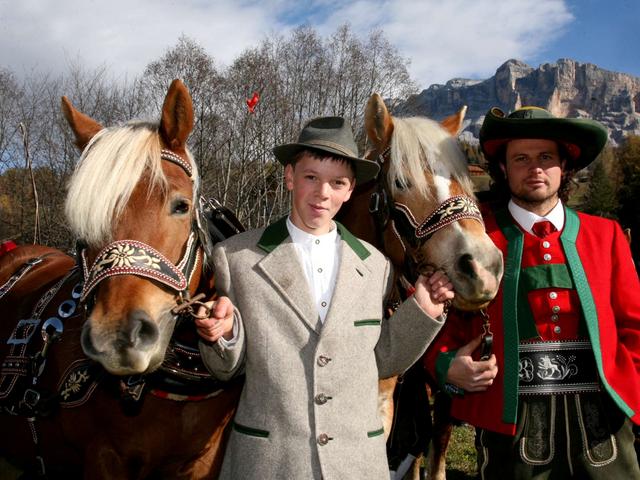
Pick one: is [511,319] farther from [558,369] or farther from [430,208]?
[430,208]

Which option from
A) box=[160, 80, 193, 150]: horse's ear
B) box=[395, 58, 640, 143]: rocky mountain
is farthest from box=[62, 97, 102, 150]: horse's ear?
box=[395, 58, 640, 143]: rocky mountain

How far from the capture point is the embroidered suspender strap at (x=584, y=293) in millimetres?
2156

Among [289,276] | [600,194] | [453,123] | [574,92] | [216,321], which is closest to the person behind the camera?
[216,321]

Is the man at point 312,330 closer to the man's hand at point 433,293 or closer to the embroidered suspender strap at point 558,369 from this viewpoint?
the man's hand at point 433,293

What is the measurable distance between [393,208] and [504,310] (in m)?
0.72

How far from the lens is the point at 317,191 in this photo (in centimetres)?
212

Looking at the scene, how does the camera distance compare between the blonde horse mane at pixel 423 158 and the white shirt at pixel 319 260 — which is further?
the blonde horse mane at pixel 423 158

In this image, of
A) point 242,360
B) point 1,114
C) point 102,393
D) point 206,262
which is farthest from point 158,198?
point 1,114

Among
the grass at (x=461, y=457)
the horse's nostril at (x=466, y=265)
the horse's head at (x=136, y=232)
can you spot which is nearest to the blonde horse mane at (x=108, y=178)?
the horse's head at (x=136, y=232)

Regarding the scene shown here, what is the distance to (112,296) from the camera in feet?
5.80

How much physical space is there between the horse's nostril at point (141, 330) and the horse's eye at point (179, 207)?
509 mm

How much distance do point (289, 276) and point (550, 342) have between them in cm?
118

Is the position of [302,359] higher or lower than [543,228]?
lower

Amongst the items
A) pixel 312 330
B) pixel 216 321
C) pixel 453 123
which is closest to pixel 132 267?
pixel 216 321
